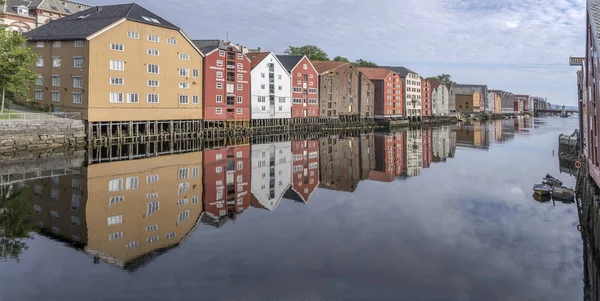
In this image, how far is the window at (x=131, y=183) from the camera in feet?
69.7

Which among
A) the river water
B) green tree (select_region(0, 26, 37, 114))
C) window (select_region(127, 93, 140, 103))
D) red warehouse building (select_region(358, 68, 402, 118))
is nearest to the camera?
the river water

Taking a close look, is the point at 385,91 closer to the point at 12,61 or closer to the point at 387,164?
the point at 387,164

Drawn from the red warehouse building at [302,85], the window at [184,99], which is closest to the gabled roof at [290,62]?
the red warehouse building at [302,85]

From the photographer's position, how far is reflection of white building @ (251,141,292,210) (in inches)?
821

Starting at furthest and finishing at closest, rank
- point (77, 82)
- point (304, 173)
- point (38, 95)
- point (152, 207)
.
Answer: point (38, 95) < point (77, 82) < point (304, 173) < point (152, 207)

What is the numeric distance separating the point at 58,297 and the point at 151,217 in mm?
6382

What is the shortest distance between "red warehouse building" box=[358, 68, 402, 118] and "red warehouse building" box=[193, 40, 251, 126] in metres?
44.3

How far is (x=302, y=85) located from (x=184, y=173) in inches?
1929

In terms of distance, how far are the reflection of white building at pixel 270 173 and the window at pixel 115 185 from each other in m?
6.76

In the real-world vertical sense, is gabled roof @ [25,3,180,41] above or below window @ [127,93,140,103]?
above

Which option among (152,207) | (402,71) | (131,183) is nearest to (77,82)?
(131,183)

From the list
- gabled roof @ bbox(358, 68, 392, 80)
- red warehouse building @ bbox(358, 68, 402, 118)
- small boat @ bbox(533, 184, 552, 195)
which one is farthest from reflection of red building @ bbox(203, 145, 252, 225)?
gabled roof @ bbox(358, 68, 392, 80)

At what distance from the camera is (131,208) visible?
17.1 m

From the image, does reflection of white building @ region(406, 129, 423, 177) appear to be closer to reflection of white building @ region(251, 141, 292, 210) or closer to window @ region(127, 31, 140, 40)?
reflection of white building @ region(251, 141, 292, 210)
